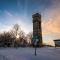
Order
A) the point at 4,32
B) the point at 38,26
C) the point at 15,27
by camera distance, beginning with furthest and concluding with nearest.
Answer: the point at 38,26, the point at 4,32, the point at 15,27

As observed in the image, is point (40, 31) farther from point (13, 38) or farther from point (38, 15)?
point (13, 38)

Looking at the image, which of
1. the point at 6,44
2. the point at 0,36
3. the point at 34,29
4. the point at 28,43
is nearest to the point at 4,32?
the point at 0,36

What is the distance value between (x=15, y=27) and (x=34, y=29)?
30.8m

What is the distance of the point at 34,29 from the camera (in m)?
91.7

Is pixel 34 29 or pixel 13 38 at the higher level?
pixel 34 29

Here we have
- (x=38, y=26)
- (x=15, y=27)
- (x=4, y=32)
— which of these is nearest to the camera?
(x=15, y=27)

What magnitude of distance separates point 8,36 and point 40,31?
109ft

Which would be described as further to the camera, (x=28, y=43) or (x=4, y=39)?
(x=28, y=43)

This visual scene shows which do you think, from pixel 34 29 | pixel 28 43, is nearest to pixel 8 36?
pixel 28 43

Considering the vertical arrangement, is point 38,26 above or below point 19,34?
above

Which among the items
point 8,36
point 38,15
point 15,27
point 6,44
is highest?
point 38,15

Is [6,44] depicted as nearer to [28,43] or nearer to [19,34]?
[19,34]

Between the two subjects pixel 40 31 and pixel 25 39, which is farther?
pixel 40 31

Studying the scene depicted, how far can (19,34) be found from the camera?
64.0 meters
